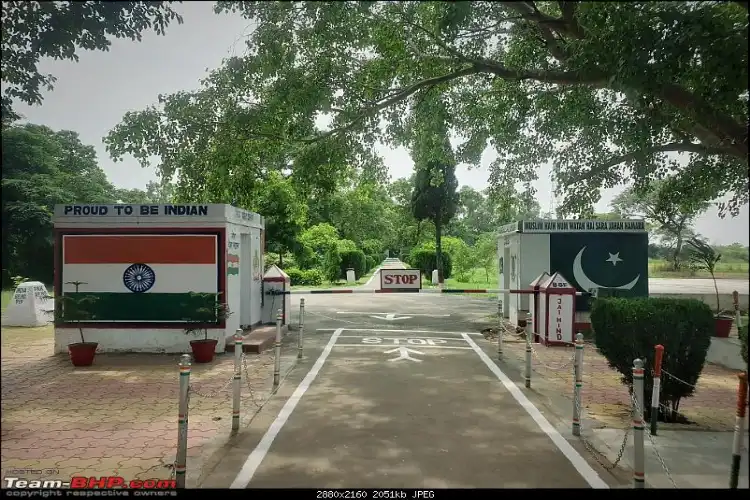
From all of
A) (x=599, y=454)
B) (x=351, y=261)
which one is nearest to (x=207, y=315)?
(x=599, y=454)

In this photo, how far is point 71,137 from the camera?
16.3 ft

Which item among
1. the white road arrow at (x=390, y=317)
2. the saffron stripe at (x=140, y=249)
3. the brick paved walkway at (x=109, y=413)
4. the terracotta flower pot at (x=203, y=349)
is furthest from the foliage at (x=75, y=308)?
the white road arrow at (x=390, y=317)

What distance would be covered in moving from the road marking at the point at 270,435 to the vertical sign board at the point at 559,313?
5796 millimetres

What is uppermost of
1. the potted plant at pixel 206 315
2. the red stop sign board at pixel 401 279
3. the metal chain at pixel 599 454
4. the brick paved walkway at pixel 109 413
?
the red stop sign board at pixel 401 279

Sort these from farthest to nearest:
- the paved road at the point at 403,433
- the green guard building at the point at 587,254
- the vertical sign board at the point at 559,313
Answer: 1. the green guard building at the point at 587,254
2. the vertical sign board at the point at 559,313
3. the paved road at the point at 403,433

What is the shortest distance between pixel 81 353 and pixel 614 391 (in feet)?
29.7

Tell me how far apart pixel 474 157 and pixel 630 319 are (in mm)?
7268

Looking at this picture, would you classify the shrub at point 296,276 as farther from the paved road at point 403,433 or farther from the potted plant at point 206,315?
the potted plant at point 206,315

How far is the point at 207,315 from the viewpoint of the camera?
33.3 ft

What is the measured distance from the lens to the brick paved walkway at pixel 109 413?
4.91 meters

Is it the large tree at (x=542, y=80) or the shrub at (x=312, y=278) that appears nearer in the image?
the large tree at (x=542, y=80)

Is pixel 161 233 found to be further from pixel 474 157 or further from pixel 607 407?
pixel 607 407

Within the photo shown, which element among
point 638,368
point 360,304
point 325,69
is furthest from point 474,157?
point 360,304

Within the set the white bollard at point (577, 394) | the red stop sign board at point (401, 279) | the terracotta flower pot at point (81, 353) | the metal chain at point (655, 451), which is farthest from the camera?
the red stop sign board at point (401, 279)
